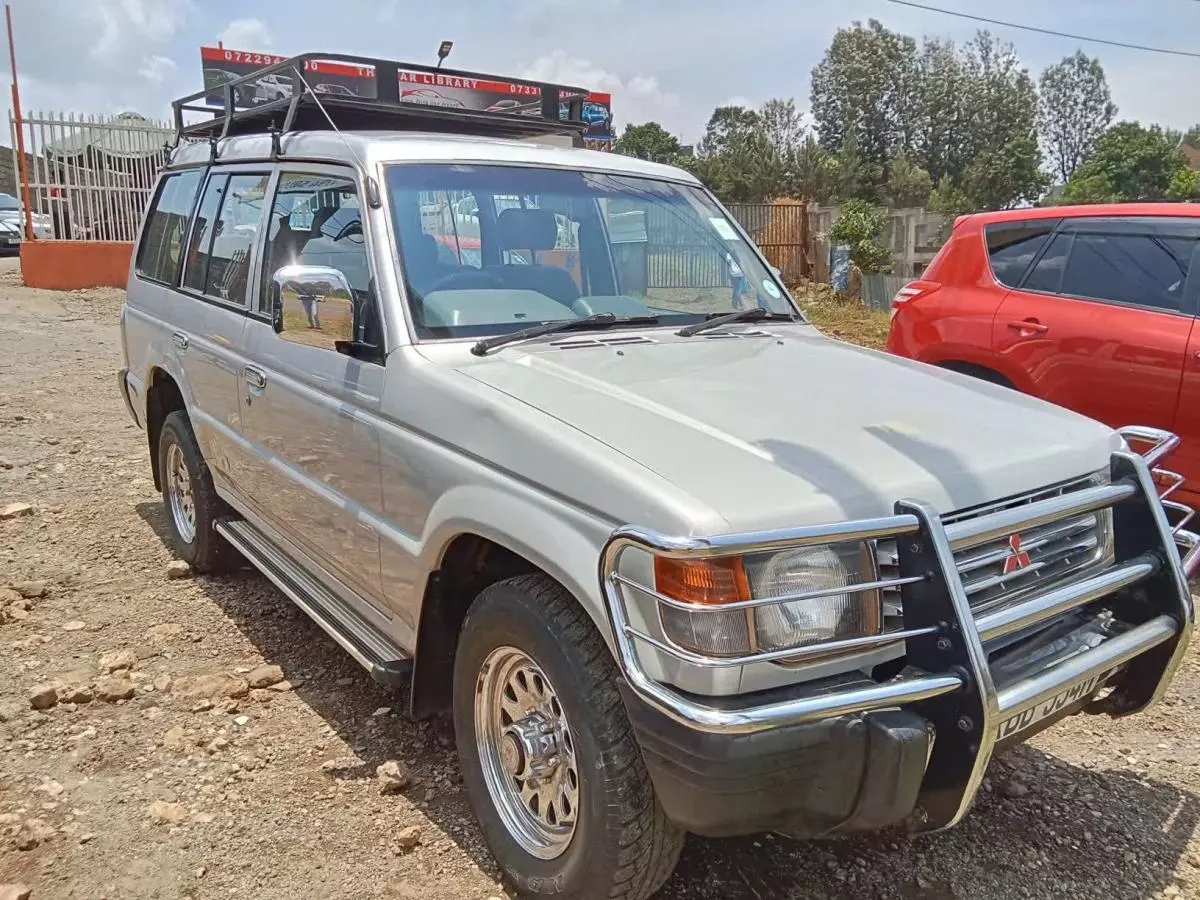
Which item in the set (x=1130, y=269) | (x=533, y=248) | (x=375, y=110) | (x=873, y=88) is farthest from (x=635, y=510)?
(x=873, y=88)

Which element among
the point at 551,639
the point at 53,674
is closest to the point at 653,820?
the point at 551,639

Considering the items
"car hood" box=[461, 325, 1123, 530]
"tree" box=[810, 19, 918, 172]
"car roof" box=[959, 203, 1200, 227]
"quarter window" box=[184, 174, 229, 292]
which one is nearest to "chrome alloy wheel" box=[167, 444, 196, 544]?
"quarter window" box=[184, 174, 229, 292]

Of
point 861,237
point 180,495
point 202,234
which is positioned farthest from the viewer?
point 861,237

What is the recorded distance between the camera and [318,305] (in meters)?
3.12

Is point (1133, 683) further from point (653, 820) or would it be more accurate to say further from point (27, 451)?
point (27, 451)

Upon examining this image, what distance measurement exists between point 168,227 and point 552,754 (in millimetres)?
3899

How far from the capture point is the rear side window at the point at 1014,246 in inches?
229

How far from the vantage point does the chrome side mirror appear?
3.04 meters

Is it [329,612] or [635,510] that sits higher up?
[635,510]

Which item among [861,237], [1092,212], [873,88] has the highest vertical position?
[873,88]

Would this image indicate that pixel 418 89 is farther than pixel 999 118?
No

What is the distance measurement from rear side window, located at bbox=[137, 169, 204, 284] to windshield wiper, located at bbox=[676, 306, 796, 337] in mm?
2736

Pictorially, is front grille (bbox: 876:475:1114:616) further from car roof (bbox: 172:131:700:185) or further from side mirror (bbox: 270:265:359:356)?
car roof (bbox: 172:131:700:185)

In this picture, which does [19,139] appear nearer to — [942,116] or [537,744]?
[537,744]
